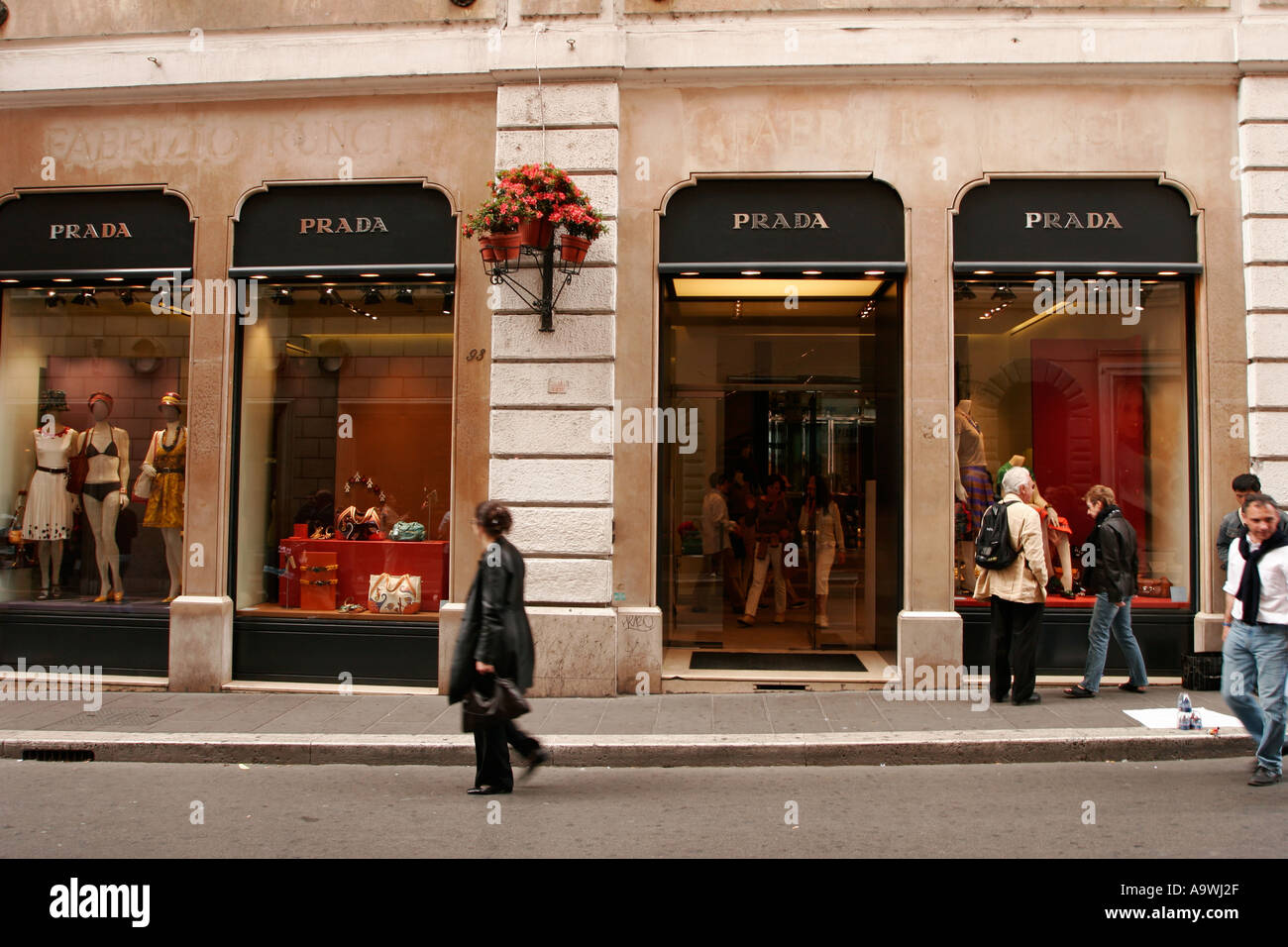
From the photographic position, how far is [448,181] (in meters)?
9.49

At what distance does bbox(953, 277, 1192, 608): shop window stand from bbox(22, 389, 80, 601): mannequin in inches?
390

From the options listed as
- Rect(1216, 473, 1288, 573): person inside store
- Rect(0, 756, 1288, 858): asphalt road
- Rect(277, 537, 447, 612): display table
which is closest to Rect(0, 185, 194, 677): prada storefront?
Rect(277, 537, 447, 612): display table

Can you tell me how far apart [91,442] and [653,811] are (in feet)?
27.0

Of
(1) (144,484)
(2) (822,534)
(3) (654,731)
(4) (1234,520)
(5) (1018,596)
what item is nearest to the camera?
(3) (654,731)

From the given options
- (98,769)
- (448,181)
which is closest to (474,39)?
(448,181)

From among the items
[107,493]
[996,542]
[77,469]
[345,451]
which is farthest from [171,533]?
[996,542]

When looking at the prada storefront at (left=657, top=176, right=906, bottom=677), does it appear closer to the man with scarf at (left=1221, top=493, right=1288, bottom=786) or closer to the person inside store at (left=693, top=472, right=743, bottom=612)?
the person inside store at (left=693, top=472, right=743, bottom=612)

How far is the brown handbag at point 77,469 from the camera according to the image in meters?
10.4

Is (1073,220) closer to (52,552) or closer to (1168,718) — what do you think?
(1168,718)

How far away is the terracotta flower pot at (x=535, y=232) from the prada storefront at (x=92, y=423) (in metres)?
3.95

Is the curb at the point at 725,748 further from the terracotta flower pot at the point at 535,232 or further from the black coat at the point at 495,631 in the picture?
the terracotta flower pot at the point at 535,232

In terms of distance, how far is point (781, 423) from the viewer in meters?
10.8

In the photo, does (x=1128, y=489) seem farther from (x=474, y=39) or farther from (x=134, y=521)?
(x=134, y=521)

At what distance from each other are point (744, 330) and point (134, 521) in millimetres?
7209
